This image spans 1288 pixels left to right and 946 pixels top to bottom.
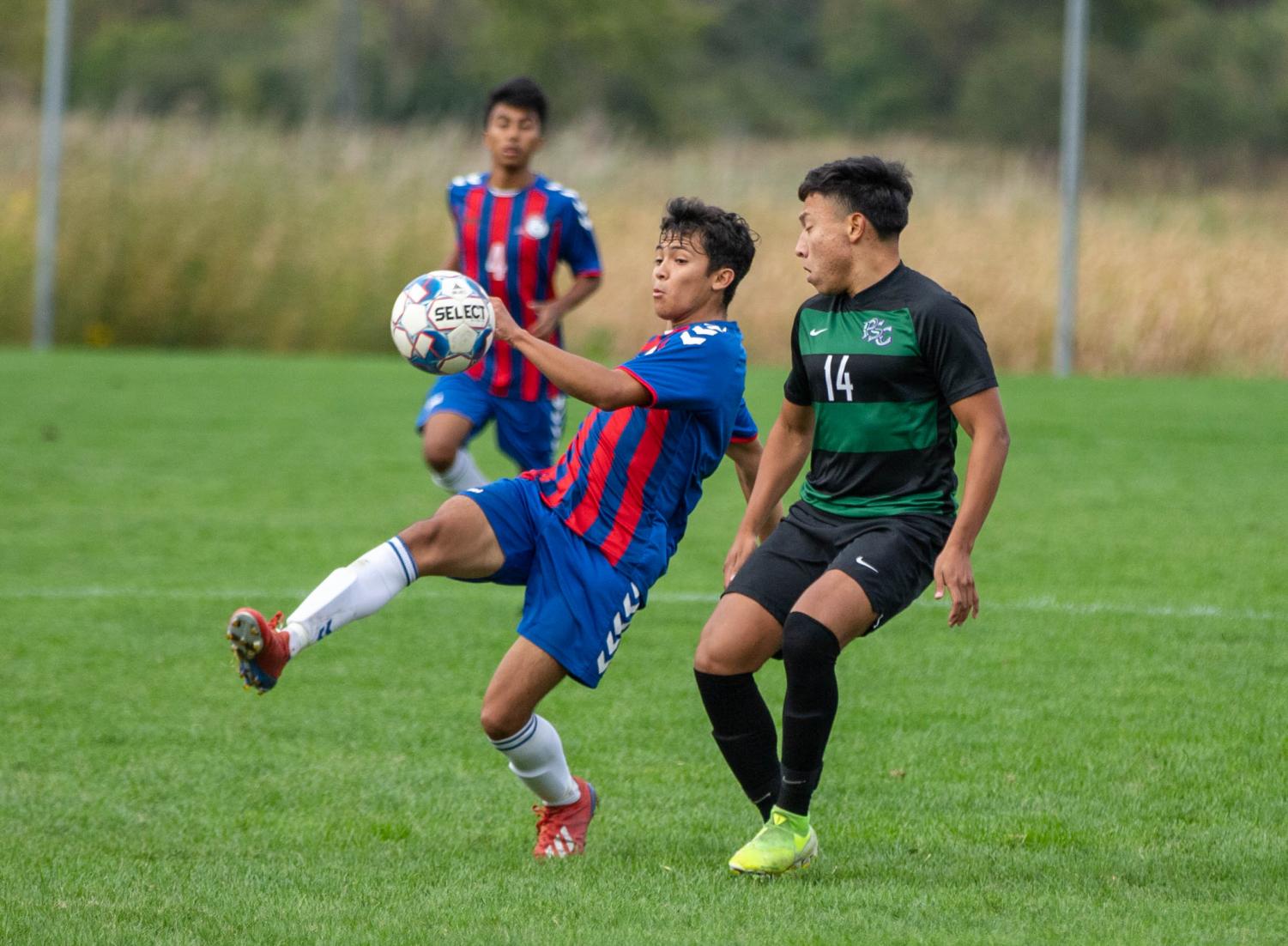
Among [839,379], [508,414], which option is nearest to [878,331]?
[839,379]

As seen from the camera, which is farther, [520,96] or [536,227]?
[536,227]

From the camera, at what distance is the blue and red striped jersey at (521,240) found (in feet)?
27.9

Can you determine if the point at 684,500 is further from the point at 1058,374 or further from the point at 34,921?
the point at 1058,374

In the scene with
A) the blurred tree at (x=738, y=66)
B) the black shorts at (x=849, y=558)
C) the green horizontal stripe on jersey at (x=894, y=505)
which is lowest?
the black shorts at (x=849, y=558)

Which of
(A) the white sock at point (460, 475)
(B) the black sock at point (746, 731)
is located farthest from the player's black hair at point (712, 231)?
(A) the white sock at point (460, 475)

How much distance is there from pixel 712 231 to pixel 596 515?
0.79 metres

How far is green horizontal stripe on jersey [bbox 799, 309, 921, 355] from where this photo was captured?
439cm

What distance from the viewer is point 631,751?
5855 millimetres

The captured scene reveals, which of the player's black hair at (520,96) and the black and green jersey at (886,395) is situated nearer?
the black and green jersey at (886,395)

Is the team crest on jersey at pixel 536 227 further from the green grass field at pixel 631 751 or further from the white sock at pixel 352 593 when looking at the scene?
the white sock at pixel 352 593

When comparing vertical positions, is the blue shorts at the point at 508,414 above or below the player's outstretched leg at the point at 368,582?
above

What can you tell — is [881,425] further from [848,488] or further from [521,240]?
[521,240]

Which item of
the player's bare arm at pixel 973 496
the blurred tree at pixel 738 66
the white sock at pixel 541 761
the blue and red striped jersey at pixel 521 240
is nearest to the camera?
the player's bare arm at pixel 973 496

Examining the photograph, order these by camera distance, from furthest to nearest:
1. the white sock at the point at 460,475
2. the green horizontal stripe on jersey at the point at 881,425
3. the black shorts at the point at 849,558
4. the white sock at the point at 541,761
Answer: the white sock at the point at 460,475 → the white sock at the point at 541,761 → the green horizontal stripe on jersey at the point at 881,425 → the black shorts at the point at 849,558
